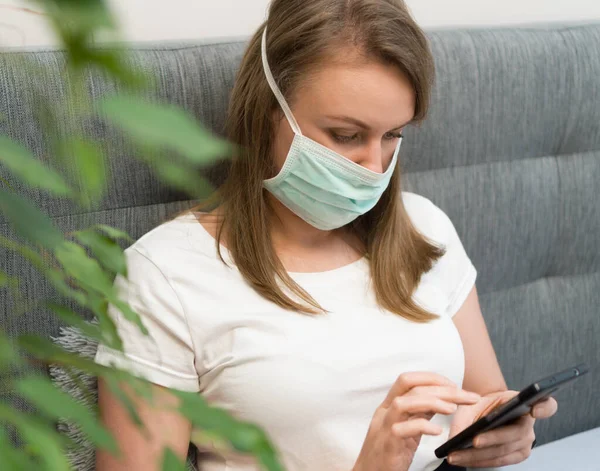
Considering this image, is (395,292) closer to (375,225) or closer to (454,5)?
(375,225)

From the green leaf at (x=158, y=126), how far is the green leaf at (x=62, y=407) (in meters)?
0.11

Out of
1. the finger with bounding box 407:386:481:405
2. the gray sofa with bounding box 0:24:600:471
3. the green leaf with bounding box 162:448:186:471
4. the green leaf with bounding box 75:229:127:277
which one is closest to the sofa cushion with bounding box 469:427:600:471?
the gray sofa with bounding box 0:24:600:471

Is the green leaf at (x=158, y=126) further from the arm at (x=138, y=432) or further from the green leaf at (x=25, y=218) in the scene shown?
the arm at (x=138, y=432)

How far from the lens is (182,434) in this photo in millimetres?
1039

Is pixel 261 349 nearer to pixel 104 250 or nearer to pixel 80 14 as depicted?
pixel 104 250

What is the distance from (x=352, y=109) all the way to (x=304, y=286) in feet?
0.83

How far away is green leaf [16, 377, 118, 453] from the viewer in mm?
308

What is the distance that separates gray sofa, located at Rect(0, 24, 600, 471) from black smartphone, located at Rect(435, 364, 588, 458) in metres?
0.31

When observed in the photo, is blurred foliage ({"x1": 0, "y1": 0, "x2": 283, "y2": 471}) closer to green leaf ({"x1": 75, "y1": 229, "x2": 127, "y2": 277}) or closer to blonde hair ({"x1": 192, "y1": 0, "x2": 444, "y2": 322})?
green leaf ({"x1": 75, "y1": 229, "x2": 127, "y2": 277})

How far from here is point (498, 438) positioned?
43.8 inches

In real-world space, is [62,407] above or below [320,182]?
above

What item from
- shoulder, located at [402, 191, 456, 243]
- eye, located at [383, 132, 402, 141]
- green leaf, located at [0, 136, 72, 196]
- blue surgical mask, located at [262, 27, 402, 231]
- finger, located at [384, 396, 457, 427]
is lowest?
finger, located at [384, 396, 457, 427]

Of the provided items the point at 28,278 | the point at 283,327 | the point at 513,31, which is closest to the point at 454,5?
the point at 513,31

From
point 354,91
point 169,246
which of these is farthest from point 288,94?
point 169,246
